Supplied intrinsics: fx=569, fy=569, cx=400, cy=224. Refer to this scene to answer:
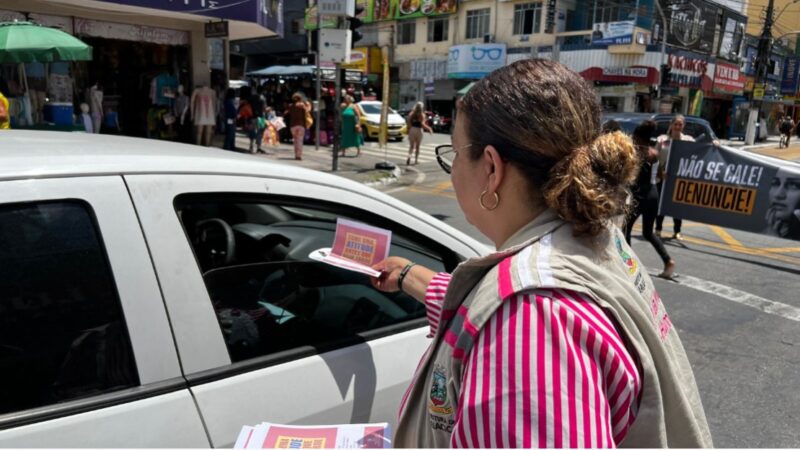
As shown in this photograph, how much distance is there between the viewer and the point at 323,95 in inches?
701

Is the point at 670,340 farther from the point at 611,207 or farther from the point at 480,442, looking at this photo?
the point at 480,442

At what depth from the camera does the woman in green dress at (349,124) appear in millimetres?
15648

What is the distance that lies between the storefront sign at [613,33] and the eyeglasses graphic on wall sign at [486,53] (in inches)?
232

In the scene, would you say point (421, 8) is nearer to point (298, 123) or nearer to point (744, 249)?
point (298, 123)

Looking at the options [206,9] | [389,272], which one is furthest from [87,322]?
[206,9]

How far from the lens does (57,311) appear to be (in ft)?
4.38

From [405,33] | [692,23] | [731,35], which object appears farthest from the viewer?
[405,33]

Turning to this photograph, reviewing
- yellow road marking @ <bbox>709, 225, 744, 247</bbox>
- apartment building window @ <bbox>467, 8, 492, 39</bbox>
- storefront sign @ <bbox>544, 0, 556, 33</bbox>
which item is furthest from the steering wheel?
apartment building window @ <bbox>467, 8, 492, 39</bbox>

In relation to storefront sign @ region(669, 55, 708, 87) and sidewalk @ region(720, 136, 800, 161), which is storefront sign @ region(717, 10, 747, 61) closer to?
storefront sign @ region(669, 55, 708, 87)

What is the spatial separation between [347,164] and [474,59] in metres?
23.8

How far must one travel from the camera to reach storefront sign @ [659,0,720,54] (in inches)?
1298

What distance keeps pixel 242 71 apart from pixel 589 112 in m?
38.6

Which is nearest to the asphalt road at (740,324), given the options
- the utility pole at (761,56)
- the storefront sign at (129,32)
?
the storefront sign at (129,32)

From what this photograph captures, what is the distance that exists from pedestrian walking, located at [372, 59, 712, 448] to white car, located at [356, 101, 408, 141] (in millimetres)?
19648
